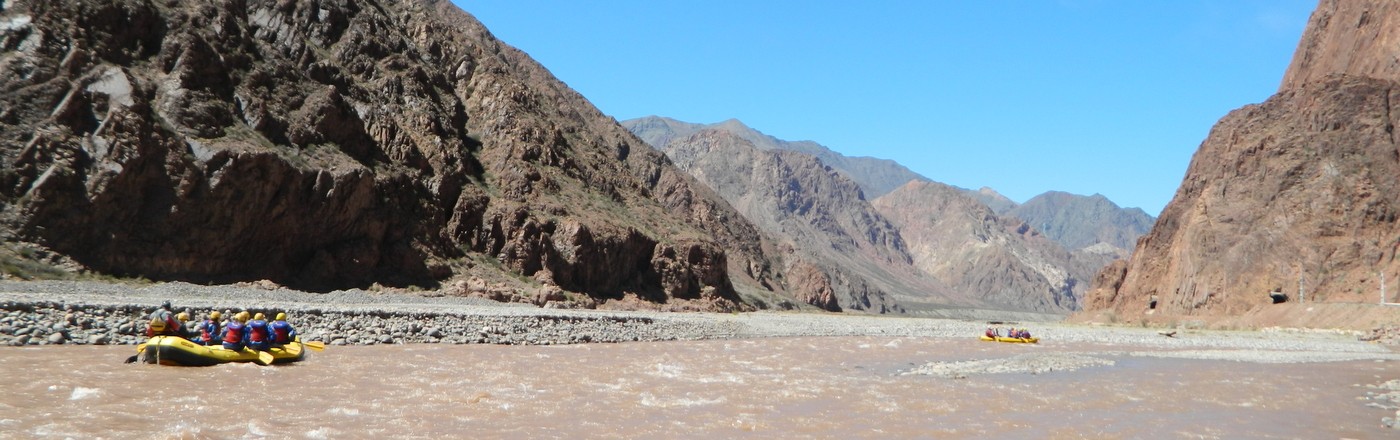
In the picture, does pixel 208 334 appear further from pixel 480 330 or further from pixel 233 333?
pixel 480 330

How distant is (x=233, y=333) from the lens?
1970 cm

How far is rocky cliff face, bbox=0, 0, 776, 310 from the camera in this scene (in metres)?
38.4

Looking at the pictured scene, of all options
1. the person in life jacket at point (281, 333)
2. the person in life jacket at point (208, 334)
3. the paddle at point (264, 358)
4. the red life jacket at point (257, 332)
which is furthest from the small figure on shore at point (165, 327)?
the person in life jacket at point (281, 333)

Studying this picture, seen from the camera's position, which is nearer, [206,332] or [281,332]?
[206,332]

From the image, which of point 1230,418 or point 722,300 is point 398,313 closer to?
point 1230,418

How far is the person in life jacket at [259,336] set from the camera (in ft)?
66.3

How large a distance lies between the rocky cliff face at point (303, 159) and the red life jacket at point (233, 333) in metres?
21.8

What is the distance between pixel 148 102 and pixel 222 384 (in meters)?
31.2

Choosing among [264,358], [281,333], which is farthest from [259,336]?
[264,358]

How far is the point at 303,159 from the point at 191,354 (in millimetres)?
31212

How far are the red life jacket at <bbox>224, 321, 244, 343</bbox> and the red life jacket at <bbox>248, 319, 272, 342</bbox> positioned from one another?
0.33m

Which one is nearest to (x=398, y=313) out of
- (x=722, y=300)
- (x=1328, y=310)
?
(x=722, y=300)

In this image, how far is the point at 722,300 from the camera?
249ft

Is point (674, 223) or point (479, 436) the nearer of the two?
point (479, 436)
